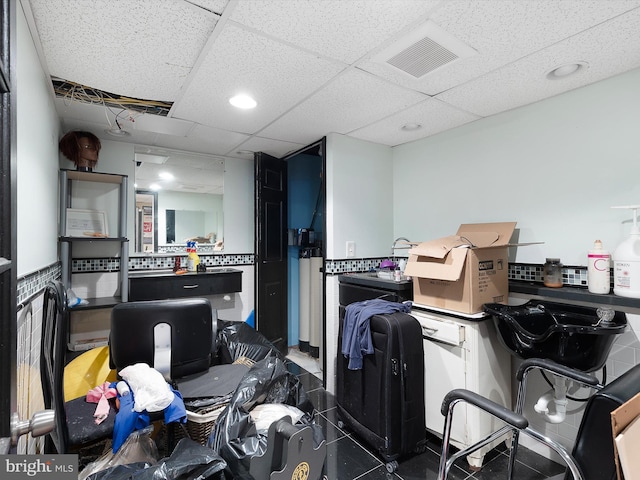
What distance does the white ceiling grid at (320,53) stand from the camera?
4.16 ft

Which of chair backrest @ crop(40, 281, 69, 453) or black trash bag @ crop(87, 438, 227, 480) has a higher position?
chair backrest @ crop(40, 281, 69, 453)

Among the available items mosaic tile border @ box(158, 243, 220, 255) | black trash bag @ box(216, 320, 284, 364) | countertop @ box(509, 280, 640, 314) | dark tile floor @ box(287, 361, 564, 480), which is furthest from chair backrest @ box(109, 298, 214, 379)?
countertop @ box(509, 280, 640, 314)

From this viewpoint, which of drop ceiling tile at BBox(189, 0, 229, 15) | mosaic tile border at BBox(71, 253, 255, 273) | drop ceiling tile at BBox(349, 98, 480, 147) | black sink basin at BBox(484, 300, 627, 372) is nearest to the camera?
drop ceiling tile at BBox(189, 0, 229, 15)

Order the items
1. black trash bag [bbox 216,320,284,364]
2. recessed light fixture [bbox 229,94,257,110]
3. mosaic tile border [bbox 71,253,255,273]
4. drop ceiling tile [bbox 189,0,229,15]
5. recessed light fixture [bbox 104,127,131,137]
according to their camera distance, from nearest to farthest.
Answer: drop ceiling tile [bbox 189,0,229,15], recessed light fixture [bbox 229,94,257,110], black trash bag [bbox 216,320,284,364], recessed light fixture [bbox 104,127,131,137], mosaic tile border [bbox 71,253,255,273]

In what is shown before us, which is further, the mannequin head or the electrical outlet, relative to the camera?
the electrical outlet

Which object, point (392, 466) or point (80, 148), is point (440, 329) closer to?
point (392, 466)

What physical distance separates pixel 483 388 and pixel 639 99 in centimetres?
180

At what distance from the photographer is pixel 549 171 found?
2.03 metres

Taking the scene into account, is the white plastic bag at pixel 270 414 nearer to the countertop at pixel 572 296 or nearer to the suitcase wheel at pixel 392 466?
the suitcase wheel at pixel 392 466

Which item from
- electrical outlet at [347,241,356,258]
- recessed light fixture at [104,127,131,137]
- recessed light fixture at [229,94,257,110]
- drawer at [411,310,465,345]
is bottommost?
drawer at [411,310,465,345]

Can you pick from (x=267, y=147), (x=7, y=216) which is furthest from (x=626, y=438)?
(x=267, y=147)

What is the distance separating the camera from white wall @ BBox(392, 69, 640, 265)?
175 centimetres

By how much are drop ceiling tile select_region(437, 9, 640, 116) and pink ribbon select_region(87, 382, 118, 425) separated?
247 cm

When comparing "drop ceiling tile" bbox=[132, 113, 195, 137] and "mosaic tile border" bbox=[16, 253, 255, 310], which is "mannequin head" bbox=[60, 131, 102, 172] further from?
"mosaic tile border" bbox=[16, 253, 255, 310]
